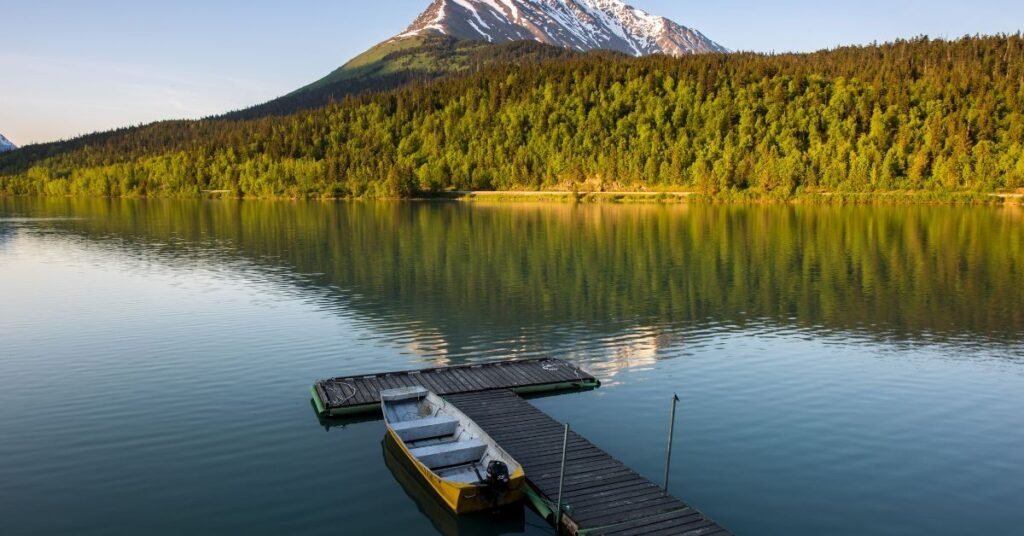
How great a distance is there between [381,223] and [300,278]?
69674 millimetres

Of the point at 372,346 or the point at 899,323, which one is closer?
the point at 372,346

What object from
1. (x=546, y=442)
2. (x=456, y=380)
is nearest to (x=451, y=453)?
(x=546, y=442)

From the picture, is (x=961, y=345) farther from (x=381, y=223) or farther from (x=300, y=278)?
(x=381, y=223)

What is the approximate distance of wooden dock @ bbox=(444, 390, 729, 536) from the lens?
2061 cm

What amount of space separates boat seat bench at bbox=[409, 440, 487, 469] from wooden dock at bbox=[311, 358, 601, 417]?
8.54m

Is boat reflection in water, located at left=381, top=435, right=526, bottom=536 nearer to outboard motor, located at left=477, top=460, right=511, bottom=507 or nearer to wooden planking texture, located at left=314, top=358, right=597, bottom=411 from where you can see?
outboard motor, located at left=477, top=460, right=511, bottom=507

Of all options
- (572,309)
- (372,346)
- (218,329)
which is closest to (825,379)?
(572,309)

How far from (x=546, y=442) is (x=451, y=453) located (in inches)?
178

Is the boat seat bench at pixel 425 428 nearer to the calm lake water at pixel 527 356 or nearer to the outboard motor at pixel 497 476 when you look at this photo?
the calm lake water at pixel 527 356

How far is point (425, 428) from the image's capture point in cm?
2741

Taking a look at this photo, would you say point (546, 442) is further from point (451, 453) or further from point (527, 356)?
point (527, 356)

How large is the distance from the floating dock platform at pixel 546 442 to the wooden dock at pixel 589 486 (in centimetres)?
3

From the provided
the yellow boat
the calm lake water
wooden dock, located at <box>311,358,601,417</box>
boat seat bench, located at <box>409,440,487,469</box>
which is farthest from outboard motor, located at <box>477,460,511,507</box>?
wooden dock, located at <box>311,358,601,417</box>

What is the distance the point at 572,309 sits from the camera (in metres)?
56.8
